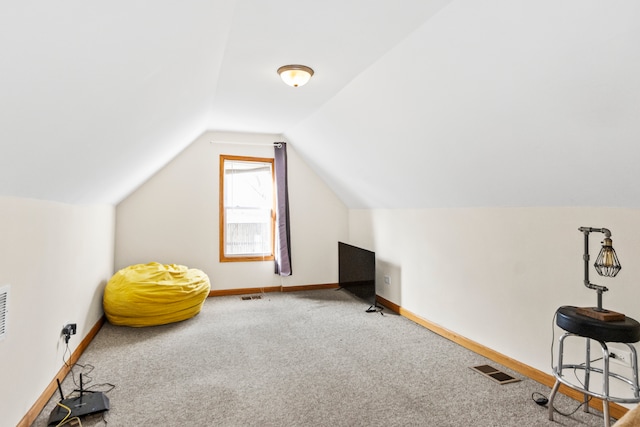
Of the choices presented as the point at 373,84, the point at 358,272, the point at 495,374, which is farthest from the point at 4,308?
the point at 358,272

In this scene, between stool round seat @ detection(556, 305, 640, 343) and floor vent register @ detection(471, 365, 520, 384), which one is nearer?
stool round seat @ detection(556, 305, 640, 343)

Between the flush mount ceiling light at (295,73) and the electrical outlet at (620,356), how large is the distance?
2744 millimetres

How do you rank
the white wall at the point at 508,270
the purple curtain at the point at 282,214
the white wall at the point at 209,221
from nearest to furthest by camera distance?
the white wall at the point at 508,270
the white wall at the point at 209,221
the purple curtain at the point at 282,214

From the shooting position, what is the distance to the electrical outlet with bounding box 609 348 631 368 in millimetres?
2154

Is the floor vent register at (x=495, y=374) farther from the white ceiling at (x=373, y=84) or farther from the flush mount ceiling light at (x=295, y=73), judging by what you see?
the flush mount ceiling light at (x=295, y=73)

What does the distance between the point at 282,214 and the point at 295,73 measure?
2.83 metres

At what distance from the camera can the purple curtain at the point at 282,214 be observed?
5.44 m

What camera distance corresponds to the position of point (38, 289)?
2.25m

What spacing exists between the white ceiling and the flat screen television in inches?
52.5

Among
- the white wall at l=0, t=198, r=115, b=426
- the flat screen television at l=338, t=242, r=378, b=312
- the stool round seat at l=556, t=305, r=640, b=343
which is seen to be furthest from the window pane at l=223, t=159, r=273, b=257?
the stool round seat at l=556, t=305, r=640, b=343

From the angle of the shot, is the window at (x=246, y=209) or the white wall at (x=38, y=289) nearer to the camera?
the white wall at (x=38, y=289)

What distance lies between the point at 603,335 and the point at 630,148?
94 centimetres

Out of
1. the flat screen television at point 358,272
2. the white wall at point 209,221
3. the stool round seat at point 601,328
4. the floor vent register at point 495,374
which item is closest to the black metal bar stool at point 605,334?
the stool round seat at point 601,328

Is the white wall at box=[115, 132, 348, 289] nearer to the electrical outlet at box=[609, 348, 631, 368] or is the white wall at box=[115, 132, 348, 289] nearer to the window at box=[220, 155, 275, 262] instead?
the window at box=[220, 155, 275, 262]
